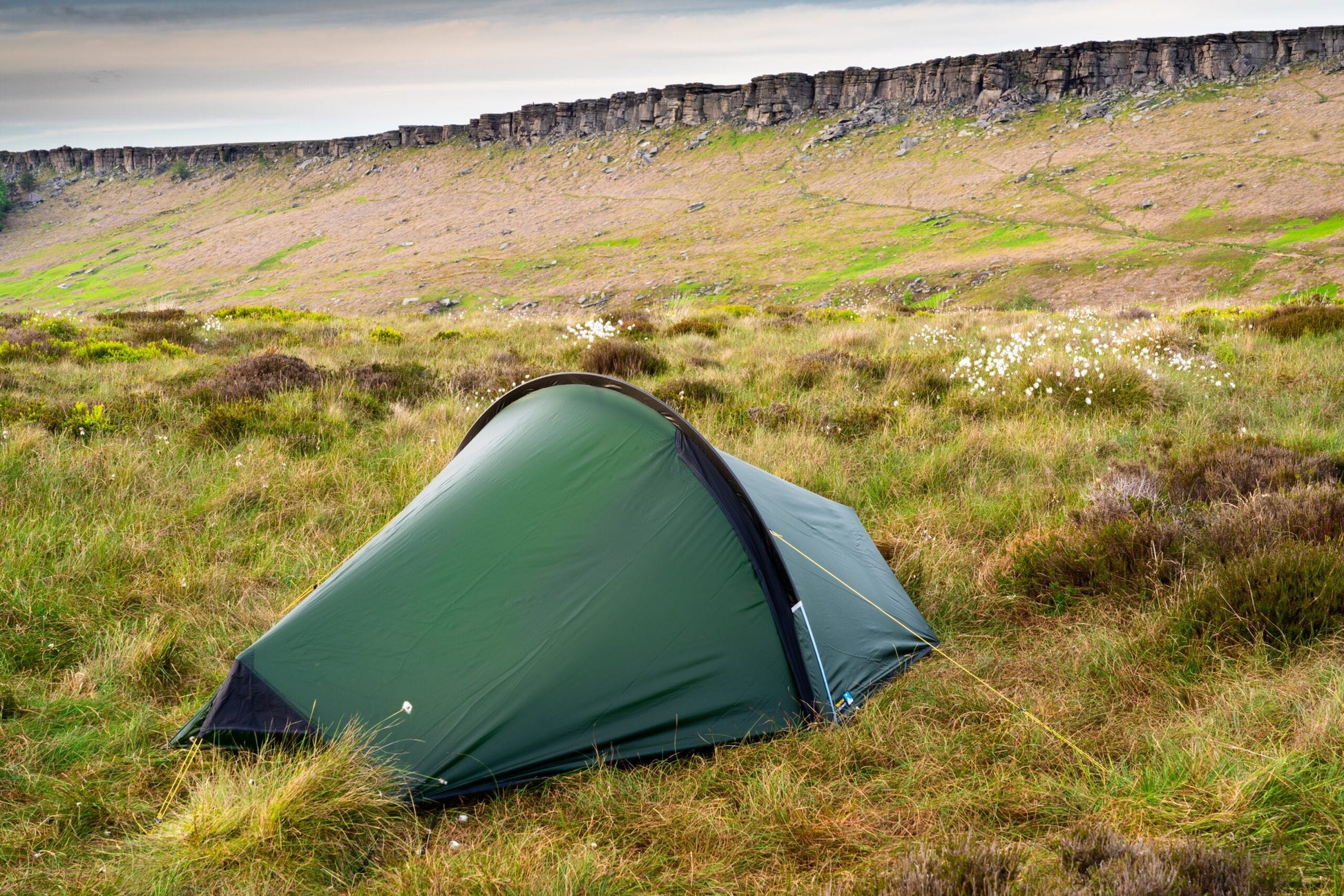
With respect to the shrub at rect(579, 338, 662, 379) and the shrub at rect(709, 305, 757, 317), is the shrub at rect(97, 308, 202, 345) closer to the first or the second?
the shrub at rect(579, 338, 662, 379)

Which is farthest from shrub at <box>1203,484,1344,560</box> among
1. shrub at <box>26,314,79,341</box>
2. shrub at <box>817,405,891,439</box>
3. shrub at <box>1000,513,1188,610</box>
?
shrub at <box>26,314,79,341</box>

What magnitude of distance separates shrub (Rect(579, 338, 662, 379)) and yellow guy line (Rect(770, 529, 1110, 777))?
577 centimetres

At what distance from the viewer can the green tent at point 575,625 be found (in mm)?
2986

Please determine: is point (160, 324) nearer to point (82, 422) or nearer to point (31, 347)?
point (31, 347)

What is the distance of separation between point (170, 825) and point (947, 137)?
234 feet

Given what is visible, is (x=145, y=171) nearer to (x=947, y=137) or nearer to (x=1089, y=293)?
(x=947, y=137)

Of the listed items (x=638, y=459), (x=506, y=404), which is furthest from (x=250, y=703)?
(x=506, y=404)

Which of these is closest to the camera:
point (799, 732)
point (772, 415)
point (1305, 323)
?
point (799, 732)

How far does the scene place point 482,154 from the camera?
→ 8712cm

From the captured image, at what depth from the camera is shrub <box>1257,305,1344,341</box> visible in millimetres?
9656

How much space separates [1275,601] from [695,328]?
33.6 ft

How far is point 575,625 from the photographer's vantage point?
10.4ft

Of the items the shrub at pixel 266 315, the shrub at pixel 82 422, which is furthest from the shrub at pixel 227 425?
the shrub at pixel 266 315

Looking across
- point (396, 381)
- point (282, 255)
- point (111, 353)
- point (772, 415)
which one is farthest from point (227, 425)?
point (282, 255)
